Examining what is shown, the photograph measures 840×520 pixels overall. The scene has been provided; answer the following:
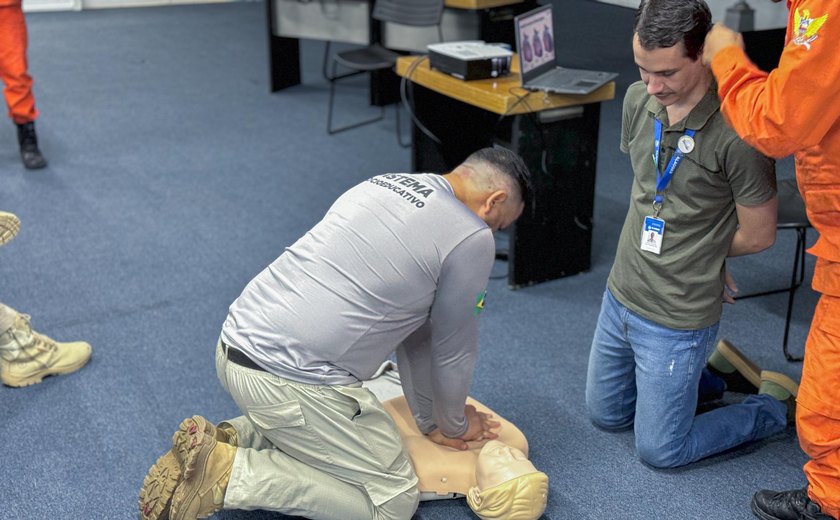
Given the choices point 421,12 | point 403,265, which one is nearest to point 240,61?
point 421,12

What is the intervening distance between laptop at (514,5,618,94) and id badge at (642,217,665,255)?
0.99 metres

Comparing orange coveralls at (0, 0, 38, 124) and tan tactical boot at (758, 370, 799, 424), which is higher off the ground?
orange coveralls at (0, 0, 38, 124)

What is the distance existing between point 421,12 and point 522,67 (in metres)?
1.74

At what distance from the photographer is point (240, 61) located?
657cm

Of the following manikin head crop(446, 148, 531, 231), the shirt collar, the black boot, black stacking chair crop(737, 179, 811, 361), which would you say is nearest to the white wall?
black stacking chair crop(737, 179, 811, 361)

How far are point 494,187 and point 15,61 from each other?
125 inches

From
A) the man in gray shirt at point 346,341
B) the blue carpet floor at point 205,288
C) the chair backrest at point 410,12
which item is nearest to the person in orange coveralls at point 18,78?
the blue carpet floor at point 205,288

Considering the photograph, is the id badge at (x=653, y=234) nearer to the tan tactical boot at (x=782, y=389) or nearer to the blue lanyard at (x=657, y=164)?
the blue lanyard at (x=657, y=164)

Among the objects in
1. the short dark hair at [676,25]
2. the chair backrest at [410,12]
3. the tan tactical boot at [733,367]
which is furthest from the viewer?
the chair backrest at [410,12]

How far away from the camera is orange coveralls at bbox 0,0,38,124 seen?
4117mm

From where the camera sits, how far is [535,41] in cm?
315

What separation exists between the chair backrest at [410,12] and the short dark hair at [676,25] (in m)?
2.87

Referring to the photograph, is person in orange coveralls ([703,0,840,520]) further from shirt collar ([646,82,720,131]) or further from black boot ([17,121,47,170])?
black boot ([17,121,47,170])

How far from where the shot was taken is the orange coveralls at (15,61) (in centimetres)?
412
